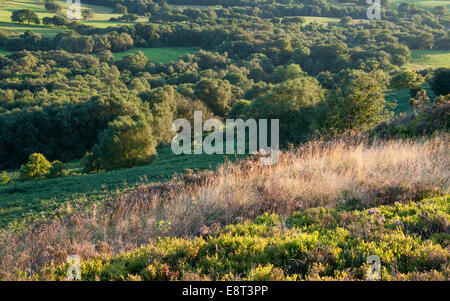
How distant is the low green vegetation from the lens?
13.3ft

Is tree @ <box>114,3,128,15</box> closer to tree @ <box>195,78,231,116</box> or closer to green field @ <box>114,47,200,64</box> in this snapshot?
green field @ <box>114,47,200,64</box>

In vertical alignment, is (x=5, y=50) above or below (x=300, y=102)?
above

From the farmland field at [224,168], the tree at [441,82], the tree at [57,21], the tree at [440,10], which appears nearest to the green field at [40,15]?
the tree at [57,21]

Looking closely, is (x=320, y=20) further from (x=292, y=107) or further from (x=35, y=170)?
(x=35, y=170)

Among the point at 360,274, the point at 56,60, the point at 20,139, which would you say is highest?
the point at 56,60

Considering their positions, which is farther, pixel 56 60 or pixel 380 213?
pixel 56 60

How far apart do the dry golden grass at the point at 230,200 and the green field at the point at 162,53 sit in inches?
3854

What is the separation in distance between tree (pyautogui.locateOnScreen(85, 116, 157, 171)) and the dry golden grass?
23.5 m

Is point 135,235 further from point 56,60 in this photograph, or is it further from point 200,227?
point 56,60

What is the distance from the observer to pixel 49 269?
4539 mm

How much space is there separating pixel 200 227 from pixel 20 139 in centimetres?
5243

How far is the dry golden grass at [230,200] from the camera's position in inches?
217
